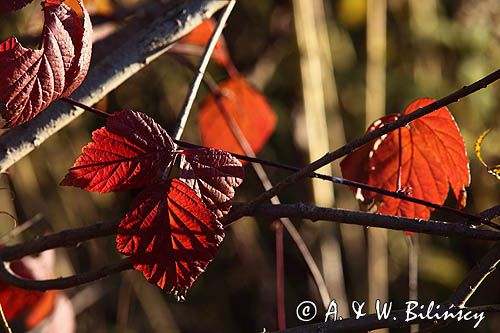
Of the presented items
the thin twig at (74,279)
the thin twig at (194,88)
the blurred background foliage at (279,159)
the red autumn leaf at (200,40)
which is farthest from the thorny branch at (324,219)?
the blurred background foliage at (279,159)

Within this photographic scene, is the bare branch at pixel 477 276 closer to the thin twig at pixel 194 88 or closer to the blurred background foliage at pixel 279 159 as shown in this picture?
the thin twig at pixel 194 88

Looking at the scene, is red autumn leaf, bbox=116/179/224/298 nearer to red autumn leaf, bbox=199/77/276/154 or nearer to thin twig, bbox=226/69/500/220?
thin twig, bbox=226/69/500/220

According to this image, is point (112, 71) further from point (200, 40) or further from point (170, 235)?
point (200, 40)

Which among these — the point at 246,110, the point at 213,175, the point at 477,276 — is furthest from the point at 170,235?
the point at 246,110

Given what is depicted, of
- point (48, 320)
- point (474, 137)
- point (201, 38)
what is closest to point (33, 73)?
point (48, 320)

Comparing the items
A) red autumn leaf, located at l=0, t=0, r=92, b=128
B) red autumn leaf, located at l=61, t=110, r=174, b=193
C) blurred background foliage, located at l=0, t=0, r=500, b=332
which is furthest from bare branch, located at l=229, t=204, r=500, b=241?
blurred background foliage, located at l=0, t=0, r=500, b=332
